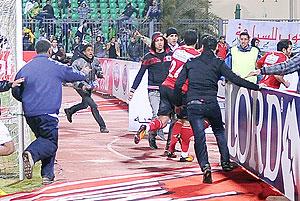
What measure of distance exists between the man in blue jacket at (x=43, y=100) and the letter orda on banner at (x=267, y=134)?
2.51 metres

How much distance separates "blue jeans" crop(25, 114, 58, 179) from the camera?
10805mm

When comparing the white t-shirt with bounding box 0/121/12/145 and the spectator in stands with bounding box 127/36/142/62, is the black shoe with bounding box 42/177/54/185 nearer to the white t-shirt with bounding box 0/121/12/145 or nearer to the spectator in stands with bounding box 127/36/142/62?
the white t-shirt with bounding box 0/121/12/145

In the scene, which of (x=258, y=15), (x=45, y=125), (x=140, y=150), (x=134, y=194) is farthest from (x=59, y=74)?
(x=258, y=15)

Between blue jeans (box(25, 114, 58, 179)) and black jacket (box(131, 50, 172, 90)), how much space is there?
11.9 feet

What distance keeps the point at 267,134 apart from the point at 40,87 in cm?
310

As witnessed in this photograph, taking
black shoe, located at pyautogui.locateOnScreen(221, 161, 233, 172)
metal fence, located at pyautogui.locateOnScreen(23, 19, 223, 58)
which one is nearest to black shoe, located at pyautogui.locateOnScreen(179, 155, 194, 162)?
black shoe, located at pyautogui.locateOnScreen(221, 161, 233, 172)

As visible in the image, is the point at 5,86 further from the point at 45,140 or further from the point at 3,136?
the point at 45,140

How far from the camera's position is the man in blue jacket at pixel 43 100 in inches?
428

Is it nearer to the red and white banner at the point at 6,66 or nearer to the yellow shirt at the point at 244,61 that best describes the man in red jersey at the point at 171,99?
the red and white banner at the point at 6,66

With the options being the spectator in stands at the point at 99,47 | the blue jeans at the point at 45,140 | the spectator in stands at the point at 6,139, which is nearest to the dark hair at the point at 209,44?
the blue jeans at the point at 45,140

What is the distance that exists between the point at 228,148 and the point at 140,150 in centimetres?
283

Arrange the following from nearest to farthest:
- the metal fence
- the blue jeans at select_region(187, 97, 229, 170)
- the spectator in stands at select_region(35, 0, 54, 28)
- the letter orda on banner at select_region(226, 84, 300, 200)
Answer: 1. the letter orda on banner at select_region(226, 84, 300, 200)
2. the blue jeans at select_region(187, 97, 229, 170)
3. the metal fence
4. the spectator in stands at select_region(35, 0, 54, 28)

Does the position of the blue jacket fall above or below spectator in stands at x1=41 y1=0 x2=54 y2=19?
below

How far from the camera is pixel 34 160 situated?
1059 centimetres
